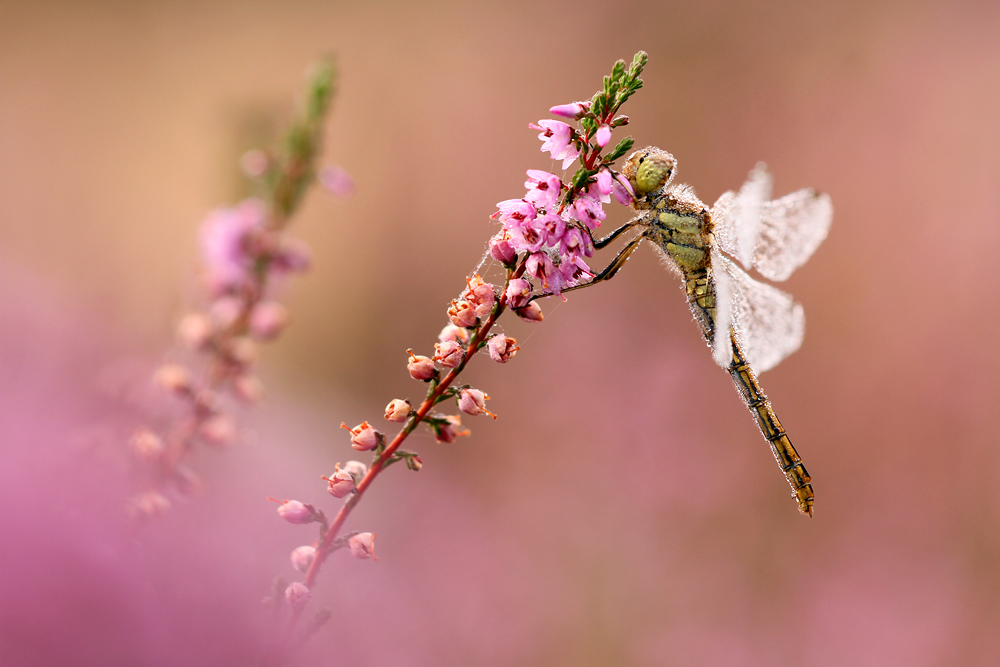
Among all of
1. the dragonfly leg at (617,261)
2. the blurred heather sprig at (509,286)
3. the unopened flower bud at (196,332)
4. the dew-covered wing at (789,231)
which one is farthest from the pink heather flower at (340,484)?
the dew-covered wing at (789,231)

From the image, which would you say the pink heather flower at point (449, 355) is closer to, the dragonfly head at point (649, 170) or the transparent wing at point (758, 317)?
the dragonfly head at point (649, 170)

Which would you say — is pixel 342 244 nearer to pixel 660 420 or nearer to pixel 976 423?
pixel 660 420

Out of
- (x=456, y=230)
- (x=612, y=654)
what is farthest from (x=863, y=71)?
(x=612, y=654)

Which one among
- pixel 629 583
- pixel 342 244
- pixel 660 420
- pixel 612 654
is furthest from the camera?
pixel 342 244

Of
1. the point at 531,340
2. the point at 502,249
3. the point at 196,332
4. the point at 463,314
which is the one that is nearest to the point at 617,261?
the point at 502,249

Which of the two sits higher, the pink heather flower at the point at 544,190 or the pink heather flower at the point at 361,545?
the pink heather flower at the point at 544,190
